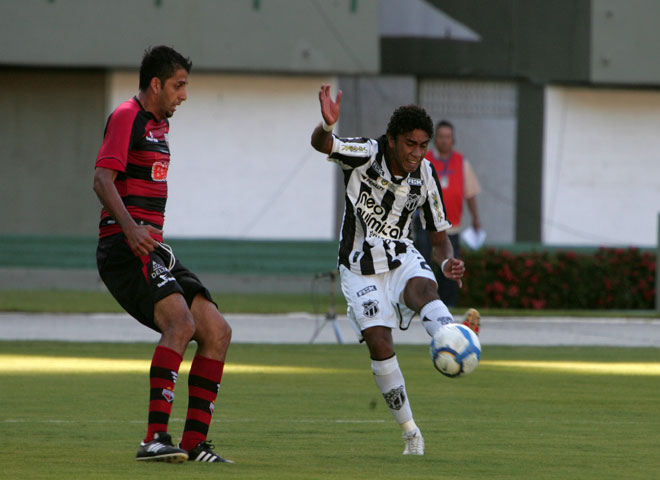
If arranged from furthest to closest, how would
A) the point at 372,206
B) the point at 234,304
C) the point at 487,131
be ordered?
1. the point at 487,131
2. the point at 234,304
3. the point at 372,206

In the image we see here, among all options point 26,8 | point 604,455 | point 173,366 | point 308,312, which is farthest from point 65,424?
point 26,8

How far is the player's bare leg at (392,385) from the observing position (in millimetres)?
7988

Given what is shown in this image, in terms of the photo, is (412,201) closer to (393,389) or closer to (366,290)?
(366,290)

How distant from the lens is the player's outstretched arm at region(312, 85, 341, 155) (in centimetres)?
812

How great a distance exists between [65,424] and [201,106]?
62.4 ft

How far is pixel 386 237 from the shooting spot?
28.2 ft

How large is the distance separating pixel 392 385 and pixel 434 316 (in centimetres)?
49

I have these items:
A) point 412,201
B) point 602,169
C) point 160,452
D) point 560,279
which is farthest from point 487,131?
point 160,452

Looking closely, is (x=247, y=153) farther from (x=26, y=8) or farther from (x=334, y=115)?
(x=334, y=115)

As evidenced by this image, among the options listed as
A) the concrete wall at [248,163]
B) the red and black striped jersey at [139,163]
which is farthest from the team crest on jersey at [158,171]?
the concrete wall at [248,163]

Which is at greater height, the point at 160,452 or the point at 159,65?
the point at 159,65

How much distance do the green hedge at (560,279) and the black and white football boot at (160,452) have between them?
1480cm

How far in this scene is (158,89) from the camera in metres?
7.75

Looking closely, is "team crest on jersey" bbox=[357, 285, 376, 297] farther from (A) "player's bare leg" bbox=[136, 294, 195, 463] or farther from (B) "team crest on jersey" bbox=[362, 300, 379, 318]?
(A) "player's bare leg" bbox=[136, 294, 195, 463]
